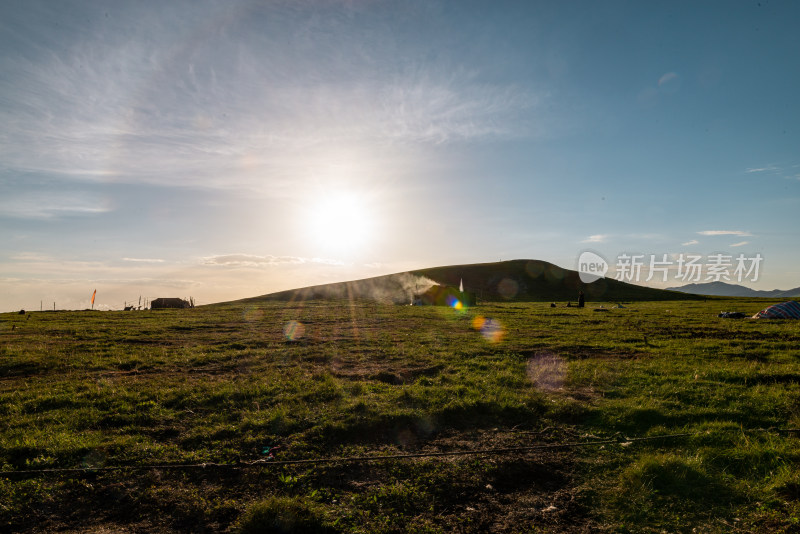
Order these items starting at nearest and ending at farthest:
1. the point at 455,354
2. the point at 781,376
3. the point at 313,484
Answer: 1. the point at 313,484
2. the point at 781,376
3. the point at 455,354

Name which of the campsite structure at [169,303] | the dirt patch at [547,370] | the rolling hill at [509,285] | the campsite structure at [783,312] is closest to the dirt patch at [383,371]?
the dirt patch at [547,370]

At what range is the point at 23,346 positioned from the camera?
18.8m

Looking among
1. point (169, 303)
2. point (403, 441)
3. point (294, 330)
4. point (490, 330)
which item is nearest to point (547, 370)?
point (403, 441)

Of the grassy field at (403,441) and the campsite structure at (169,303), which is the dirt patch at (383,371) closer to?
the grassy field at (403,441)

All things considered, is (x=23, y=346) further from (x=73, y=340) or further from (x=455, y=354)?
(x=455, y=354)

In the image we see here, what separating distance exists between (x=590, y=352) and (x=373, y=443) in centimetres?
1234

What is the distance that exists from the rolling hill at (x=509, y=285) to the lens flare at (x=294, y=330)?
52989mm

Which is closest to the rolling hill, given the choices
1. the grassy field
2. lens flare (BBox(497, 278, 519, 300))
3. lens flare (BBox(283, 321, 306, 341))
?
lens flare (BBox(497, 278, 519, 300))

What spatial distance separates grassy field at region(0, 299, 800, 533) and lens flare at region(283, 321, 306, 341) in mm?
5648

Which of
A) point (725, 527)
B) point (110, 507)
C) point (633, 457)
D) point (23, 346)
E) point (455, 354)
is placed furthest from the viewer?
point (23, 346)

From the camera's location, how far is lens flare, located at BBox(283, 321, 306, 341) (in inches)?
901

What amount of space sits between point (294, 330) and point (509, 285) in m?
85.9

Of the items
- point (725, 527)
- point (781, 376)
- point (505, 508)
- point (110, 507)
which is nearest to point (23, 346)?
point (110, 507)

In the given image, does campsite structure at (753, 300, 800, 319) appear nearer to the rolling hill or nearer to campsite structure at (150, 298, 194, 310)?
the rolling hill
